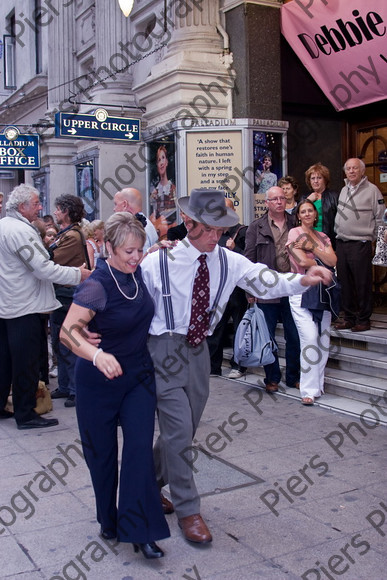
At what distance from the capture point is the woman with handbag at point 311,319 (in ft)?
21.0

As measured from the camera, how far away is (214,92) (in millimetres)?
9930

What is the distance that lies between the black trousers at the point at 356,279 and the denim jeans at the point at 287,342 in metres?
0.86

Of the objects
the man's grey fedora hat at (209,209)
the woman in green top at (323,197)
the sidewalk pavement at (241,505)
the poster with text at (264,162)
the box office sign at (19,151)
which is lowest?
the sidewalk pavement at (241,505)

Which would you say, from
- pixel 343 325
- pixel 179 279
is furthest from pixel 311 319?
Result: pixel 179 279

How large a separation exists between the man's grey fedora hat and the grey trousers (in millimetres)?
658

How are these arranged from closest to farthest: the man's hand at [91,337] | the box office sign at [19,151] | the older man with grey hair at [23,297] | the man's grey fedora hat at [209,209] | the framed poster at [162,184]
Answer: the man's hand at [91,337]
the man's grey fedora hat at [209,209]
the older man with grey hair at [23,297]
the framed poster at [162,184]
the box office sign at [19,151]

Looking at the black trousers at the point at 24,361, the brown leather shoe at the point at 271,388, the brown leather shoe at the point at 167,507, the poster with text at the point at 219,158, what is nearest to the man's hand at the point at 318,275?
the brown leather shoe at the point at 167,507

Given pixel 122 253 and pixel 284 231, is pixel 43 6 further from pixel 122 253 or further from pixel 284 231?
pixel 122 253

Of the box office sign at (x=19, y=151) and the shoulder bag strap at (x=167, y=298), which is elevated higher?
the box office sign at (x=19, y=151)

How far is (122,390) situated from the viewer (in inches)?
136

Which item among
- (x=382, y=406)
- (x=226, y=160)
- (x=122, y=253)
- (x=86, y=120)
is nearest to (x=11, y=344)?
(x=122, y=253)

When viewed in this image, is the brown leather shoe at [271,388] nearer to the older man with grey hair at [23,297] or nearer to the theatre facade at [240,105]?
the older man with grey hair at [23,297]

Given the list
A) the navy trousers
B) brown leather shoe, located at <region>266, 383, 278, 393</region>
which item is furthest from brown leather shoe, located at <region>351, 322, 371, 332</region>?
the navy trousers

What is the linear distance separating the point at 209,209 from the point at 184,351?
0.80 m
